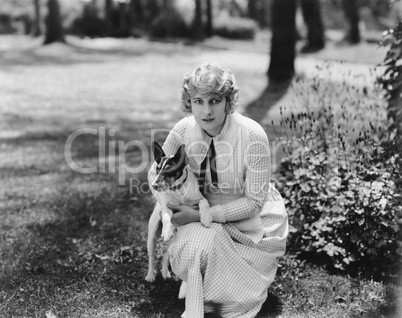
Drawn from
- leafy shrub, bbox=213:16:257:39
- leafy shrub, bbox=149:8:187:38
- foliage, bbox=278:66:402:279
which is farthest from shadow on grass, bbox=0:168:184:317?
leafy shrub, bbox=149:8:187:38

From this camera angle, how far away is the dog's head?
3.54m

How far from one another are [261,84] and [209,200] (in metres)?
10.3

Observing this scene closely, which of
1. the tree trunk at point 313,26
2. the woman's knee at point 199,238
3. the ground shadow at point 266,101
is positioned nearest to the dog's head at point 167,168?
the woman's knee at point 199,238

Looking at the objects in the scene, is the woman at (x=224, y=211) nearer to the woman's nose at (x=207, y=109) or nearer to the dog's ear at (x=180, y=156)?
the woman's nose at (x=207, y=109)

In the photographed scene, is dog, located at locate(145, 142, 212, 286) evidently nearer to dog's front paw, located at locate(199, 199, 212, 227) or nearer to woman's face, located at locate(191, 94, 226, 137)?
dog's front paw, located at locate(199, 199, 212, 227)

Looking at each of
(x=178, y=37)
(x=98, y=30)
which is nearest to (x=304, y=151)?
(x=178, y=37)

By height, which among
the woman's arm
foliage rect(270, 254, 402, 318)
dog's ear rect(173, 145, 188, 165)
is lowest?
foliage rect(270, 254, 402, 318)

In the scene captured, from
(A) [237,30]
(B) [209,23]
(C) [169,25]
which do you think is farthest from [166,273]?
(C) [169,25]

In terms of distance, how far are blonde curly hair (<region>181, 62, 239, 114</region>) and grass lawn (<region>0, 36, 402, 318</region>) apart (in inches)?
64.9

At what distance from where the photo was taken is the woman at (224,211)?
3660 millimetres

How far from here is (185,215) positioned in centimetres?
376

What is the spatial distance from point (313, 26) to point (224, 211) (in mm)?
21800

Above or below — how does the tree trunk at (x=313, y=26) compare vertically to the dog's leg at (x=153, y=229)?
above

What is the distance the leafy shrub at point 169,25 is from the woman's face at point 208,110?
111 ft
